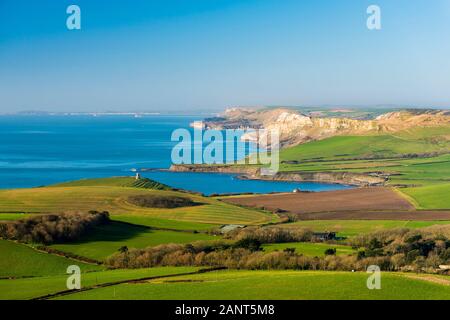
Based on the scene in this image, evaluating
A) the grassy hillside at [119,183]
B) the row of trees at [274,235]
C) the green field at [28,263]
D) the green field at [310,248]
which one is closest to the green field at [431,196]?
the row of trees at [274,235]

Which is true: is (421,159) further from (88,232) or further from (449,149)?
(88,232)

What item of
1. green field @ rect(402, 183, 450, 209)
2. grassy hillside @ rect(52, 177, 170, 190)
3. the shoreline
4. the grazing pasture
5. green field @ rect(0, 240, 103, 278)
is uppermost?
green field @ rect(0, 240, 103, 278)

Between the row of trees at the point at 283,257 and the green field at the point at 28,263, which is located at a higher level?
the row of trees at the point at 283,257

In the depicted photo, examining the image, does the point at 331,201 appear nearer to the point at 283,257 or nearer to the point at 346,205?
the point at 346,205

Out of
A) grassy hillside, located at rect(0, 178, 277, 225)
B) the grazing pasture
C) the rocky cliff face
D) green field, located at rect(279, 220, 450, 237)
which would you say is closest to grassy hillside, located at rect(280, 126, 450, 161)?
the rocky cliff face

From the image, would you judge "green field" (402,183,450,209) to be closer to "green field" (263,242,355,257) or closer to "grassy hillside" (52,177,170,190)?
"green field" (263,242,355,257)

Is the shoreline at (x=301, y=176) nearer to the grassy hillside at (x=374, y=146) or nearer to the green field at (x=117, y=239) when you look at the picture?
the grassy hillside at (x=374, y=146)

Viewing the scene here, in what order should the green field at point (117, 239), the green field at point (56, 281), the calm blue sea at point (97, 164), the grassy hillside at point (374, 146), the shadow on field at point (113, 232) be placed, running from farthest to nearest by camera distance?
the grassy hillside at point (374, 146) < the calm blue sea at point (97, 164) < the shadow on field at point (113, 232) < the green field at point (117, 239) < the green field at point (56, 281)
